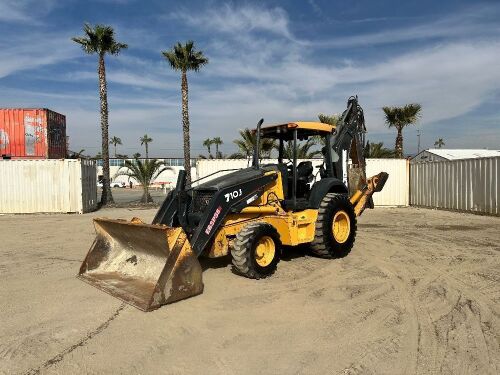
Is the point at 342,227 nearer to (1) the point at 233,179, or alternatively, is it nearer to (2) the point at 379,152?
(1) the point at 233,179

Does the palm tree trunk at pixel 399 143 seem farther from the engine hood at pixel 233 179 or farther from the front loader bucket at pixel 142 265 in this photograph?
the front loader bucket at pixel 142 265

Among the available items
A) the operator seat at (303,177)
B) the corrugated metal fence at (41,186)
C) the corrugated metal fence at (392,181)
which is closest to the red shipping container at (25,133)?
the corrugated metal fence at (41,186)

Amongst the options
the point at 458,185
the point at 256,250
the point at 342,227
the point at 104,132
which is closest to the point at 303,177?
the point at 342,227

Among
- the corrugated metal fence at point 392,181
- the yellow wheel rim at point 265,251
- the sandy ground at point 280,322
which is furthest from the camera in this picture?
the corrugated metal fence at point 392,181

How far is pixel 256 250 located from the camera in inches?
247

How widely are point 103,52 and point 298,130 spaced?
667 inches

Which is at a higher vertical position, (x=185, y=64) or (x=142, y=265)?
(x=185, y=64)

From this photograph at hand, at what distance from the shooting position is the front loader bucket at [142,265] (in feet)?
16.5

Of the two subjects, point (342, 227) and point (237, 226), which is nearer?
point (237, 226)

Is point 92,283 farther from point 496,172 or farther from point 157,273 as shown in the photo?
point 496,172

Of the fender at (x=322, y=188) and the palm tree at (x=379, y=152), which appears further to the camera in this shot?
the palm tree at (x=379, y=152)

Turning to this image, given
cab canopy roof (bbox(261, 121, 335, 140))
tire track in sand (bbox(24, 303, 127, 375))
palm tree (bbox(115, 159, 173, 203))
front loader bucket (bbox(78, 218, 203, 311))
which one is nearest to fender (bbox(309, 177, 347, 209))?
cab canopy roof (bbox(261, 121, 335, 140))

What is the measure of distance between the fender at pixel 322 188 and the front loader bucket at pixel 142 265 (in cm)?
283

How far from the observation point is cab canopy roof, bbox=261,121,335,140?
738 cm
